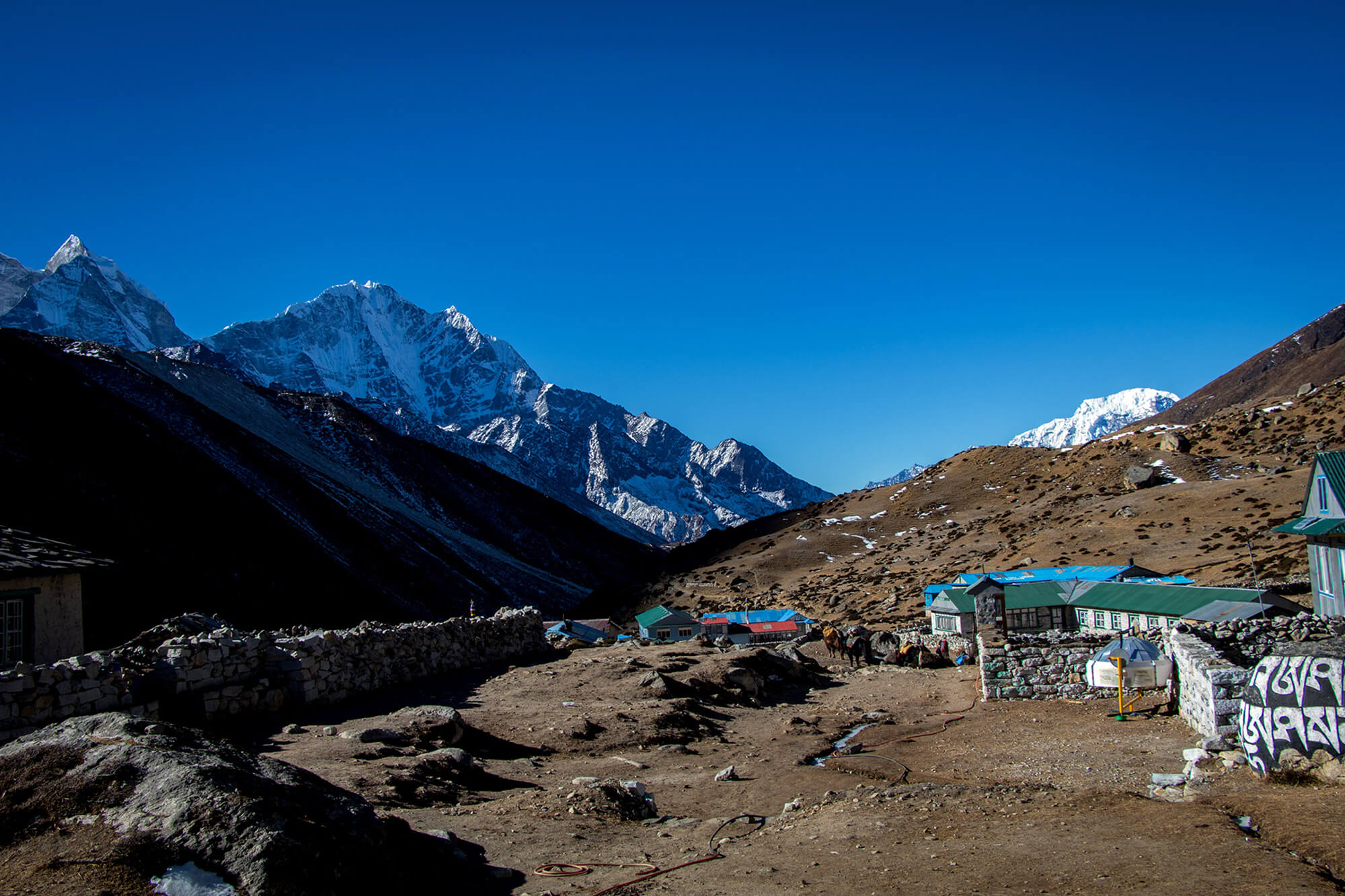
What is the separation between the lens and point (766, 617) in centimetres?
6147

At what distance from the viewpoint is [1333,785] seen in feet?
32.5

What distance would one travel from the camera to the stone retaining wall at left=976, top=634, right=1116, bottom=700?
821 inches

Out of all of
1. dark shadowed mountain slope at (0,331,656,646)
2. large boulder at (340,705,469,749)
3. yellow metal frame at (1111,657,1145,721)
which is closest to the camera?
large boulder at (340,705,469,749)

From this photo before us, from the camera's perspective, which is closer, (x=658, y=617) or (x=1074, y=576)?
(x=1074, y=576)

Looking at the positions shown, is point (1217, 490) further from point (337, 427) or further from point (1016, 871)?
point (337, 427)

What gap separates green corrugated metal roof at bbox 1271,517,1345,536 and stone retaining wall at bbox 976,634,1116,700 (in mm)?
11662

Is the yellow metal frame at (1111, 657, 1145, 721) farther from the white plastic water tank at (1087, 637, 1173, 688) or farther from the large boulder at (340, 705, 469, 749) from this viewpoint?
the large boulder at (340, 705, 469, 749)

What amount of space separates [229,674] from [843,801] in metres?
10.8

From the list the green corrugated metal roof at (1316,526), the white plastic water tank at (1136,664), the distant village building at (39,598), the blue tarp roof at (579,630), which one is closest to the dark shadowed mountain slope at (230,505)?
the blue tarp roof at (579,630)

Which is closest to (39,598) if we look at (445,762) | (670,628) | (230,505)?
(445,762)

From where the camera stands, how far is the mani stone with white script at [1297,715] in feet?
33.3

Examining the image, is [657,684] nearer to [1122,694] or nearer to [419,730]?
[419,730]

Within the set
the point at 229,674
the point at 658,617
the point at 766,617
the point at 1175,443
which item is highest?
the point at 1175,443

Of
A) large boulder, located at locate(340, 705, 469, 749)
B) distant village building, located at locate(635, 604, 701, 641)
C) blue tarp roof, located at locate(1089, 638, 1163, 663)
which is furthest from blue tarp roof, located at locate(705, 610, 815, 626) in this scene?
large boulder, located at locate(340, 705, 469, 749)
